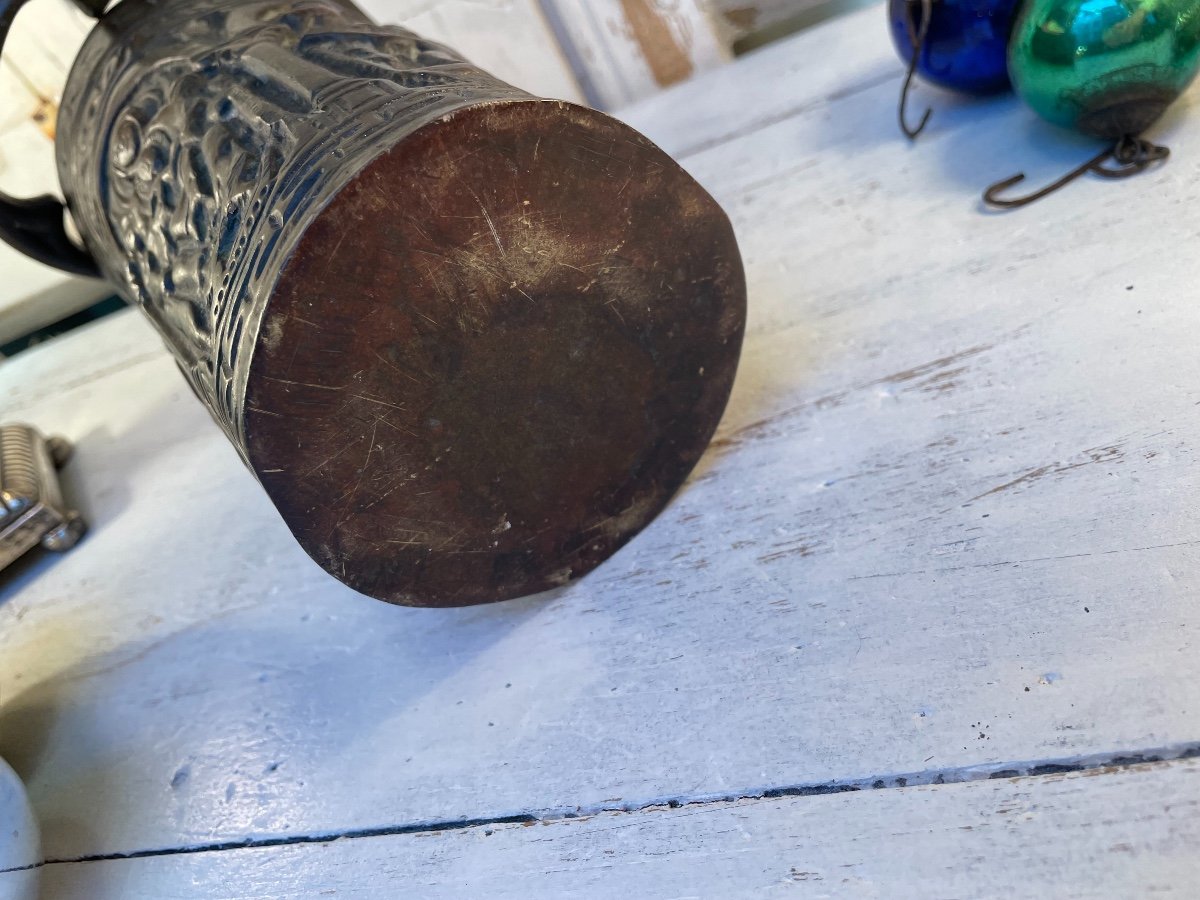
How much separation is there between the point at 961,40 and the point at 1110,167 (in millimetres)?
222

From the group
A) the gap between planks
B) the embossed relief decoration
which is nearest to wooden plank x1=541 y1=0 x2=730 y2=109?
the embossed relief decoration

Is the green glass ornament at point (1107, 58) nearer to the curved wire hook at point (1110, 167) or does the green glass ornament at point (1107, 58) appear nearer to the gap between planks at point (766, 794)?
the curved wire hook at point (1110, 167)

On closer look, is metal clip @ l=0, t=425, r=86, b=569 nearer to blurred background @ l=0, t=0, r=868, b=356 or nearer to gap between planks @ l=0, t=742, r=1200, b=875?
gap between planks @ l=0, t=742, r=1200, b=875

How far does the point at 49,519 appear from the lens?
3.96ft

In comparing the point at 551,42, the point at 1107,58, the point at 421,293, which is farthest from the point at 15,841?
the point at 551,42

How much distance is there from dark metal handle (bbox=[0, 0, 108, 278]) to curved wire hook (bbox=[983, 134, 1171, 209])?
103cm

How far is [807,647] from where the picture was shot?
0.71m

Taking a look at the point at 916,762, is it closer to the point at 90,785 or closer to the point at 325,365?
the point at 325,365

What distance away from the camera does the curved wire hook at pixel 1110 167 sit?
0.93 meters

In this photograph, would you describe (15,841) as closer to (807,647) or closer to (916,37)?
(807,647)

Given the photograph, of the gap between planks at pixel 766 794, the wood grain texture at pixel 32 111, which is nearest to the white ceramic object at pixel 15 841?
the gap between planks at pixel 766 794

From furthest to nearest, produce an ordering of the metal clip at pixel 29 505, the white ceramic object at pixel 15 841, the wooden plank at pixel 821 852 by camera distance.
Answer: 1. the metal clip at pixel 29 505
2. the white ceramic object at pixel 15 841
3. the wooden plank at pixel 821 852

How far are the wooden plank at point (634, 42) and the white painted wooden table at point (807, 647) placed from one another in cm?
51

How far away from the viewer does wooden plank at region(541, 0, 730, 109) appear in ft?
5.05
